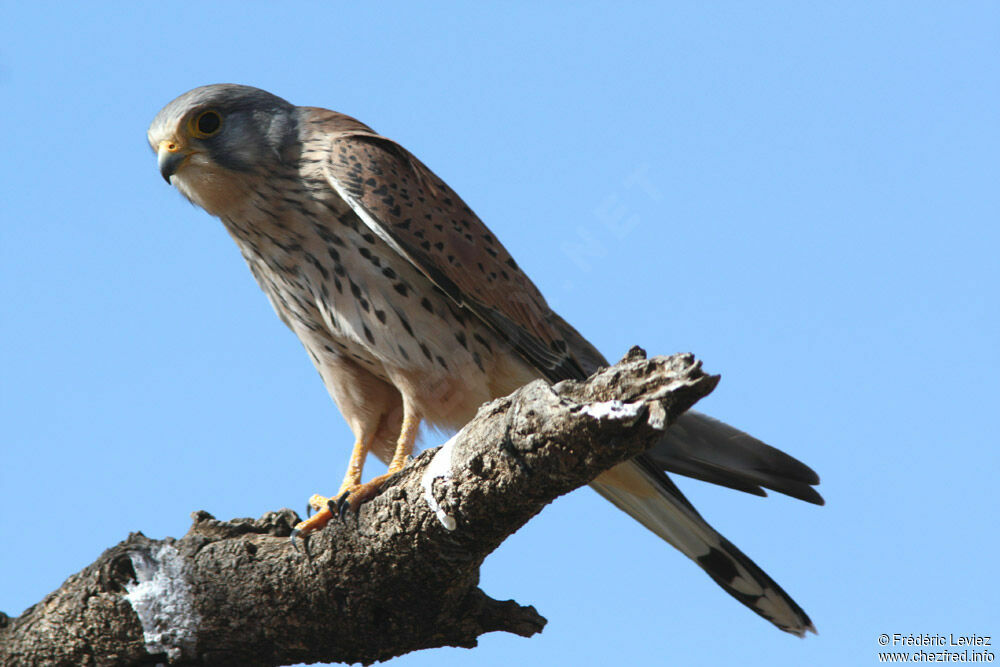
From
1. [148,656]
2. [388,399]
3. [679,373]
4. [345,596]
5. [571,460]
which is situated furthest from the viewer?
[388,399]

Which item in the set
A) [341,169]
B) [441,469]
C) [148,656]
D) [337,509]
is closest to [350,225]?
[341,169]

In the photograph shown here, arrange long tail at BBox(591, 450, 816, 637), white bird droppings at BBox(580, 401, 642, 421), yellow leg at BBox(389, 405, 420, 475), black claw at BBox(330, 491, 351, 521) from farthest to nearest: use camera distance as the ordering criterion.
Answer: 1. long tail at BBox(591, 450, 816, 637)
2. yellow leg at BBox(389, 405, 420, 475)
3. black claw at BBox(330, 491, 351, 521)
4. white bird droppings at BBox(580, 401, 642, 421)

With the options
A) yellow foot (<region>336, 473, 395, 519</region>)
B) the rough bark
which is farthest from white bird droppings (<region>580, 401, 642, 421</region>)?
yellow foot (<region>336, 473, 395, 519</region>)

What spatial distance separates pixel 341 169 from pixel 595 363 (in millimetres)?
1432

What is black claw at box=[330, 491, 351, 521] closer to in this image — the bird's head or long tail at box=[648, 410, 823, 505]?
long tail at box=[648, 410, 823, 505]

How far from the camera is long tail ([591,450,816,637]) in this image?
4.24m

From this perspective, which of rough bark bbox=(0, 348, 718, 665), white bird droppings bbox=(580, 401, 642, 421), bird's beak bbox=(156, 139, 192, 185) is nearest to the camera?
white bird droppings bbox=(580, 401, 642, 421)

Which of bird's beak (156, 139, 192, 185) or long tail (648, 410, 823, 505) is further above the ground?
bird's beak (156, 139, 192, 185)

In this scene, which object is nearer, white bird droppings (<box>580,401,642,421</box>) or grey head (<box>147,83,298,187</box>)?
white bird droppings (<box>580,401,642,421</box>)

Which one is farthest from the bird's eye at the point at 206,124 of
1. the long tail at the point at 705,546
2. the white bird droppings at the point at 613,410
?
the white bird droppings at the point at 613,410

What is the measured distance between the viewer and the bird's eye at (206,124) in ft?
13.8

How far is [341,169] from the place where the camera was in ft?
13.3

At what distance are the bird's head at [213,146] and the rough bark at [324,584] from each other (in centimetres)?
137

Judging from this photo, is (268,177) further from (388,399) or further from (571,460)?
(571,460)
